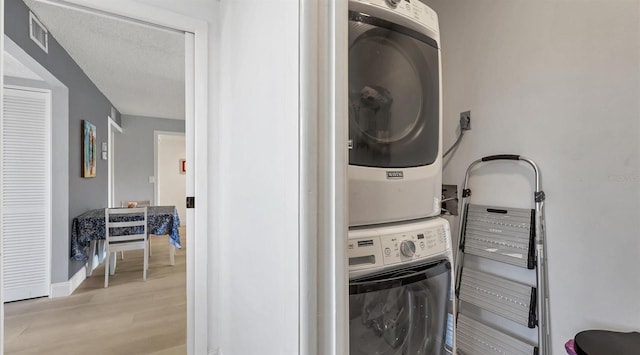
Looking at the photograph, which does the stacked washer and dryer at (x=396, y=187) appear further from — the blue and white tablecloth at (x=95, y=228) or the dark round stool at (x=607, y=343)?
the blue and white tablecloth at (x=95, y=228)

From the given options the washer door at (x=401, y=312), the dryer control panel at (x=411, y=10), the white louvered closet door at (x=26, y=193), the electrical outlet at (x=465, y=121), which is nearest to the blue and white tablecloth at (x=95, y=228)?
the white louvered closet door at (x=26, y=193)

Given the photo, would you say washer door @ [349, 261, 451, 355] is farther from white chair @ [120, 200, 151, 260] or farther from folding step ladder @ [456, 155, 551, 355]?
white chair @ [120, 200, 151, 260]

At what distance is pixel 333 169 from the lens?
23.3 inches

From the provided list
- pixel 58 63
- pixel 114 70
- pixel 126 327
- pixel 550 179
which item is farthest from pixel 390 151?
pixel 114 70

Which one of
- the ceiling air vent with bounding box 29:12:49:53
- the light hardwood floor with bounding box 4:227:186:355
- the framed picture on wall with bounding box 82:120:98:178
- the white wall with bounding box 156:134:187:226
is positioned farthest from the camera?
the white wall with bounding box 156:134:187:226

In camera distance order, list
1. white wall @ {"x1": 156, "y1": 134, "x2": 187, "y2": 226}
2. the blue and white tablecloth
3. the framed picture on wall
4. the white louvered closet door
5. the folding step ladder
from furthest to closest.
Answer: white wall @ {"x1": 156, "y1": 134, "x2": 187, "y2": 226}
the framed picture on wall
the blue and white tablecloth
the white louvered closet door
the folding step ladder

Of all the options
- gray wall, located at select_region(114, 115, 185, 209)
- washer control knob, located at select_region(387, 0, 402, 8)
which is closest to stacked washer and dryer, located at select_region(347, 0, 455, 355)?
washer control knob, located at select_region(387, 0, 402, 8)

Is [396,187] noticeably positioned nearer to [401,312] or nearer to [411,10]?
[401,312]

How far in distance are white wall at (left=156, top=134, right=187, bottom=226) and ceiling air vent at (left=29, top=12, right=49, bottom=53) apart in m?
4.36

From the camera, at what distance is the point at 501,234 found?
144cm

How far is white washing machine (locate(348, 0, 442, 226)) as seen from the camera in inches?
34.9

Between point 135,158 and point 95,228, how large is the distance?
2819mm

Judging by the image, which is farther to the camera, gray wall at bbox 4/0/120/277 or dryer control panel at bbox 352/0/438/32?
gray wall at bbox 4/0/120/277

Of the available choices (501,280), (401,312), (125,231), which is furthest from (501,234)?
(125,231)
